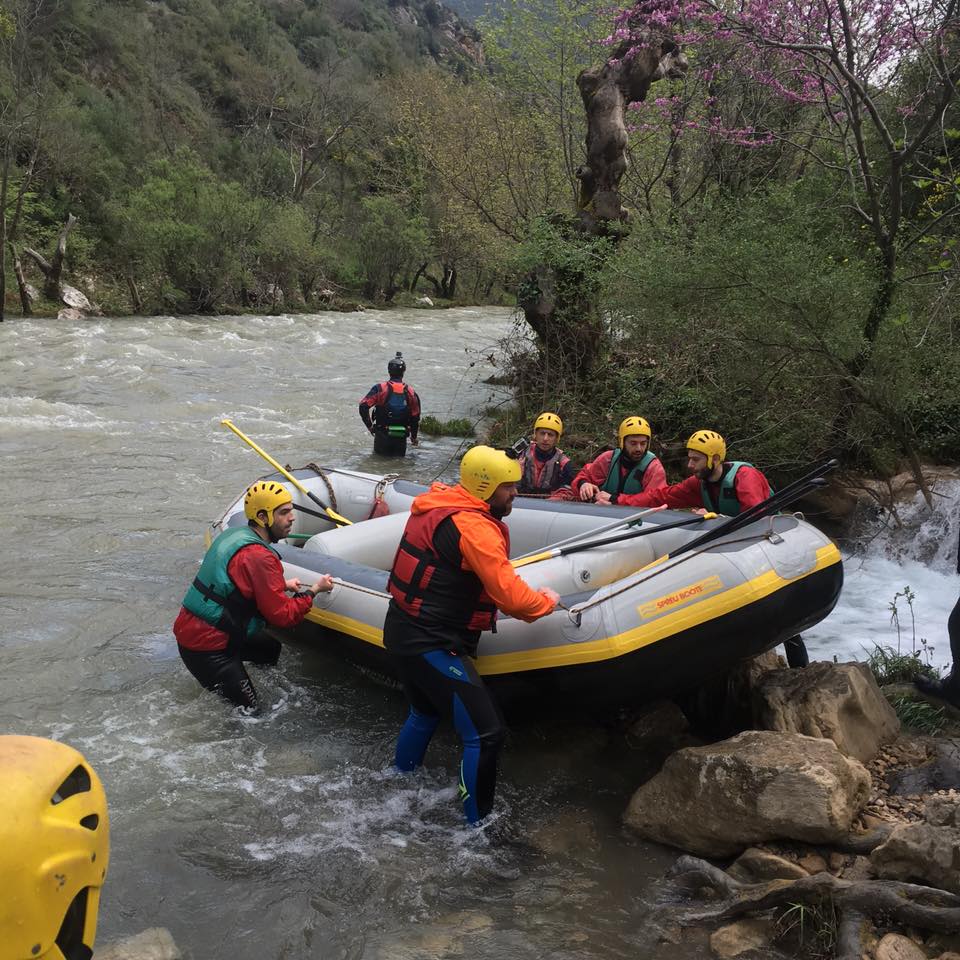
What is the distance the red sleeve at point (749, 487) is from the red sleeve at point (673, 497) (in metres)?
0.31

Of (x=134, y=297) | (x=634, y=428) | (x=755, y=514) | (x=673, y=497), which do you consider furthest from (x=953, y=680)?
(x=134, y=297)

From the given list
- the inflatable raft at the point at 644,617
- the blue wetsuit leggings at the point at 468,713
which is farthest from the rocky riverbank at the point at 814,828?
the blue wetsuit leggings at the point at 468,713

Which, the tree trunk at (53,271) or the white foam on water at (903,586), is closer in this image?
the white foam on water at (903,586)

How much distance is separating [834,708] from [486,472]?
5.96ft

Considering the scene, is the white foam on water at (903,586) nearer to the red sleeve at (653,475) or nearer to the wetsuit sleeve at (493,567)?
the red sleeve at (653,475)

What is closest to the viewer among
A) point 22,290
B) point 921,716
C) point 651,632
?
point 651,632

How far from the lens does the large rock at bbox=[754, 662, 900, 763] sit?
3.61 m

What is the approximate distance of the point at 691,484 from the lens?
518 centimetres

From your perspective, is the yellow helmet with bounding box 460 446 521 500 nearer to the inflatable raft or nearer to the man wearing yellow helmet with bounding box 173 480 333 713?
the inflatable raft

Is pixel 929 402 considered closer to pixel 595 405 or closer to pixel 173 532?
pixel 595 405

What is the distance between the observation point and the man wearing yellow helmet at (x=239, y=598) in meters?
4.04

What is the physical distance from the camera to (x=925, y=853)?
2639 millimetres

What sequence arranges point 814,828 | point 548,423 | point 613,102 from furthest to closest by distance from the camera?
point 613,102
point 548,423
point 814,828

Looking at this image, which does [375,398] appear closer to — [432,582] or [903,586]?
[903,586]
